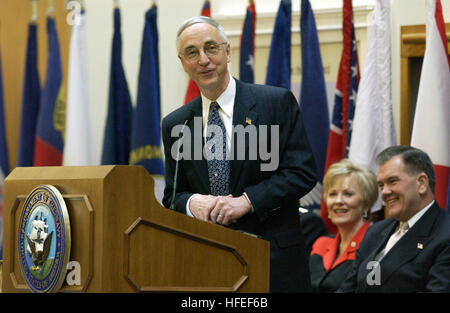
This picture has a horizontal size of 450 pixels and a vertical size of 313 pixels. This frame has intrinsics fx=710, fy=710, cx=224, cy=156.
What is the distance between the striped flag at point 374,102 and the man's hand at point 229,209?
88.5 inches

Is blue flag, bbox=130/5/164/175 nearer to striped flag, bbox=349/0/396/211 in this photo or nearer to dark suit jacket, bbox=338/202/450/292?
striped flag, bbox=349/0/396/211

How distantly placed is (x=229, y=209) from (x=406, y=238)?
1376 mm

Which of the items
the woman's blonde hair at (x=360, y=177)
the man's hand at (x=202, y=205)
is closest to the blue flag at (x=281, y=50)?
the woman's blonde hair at (x=360, y=177)

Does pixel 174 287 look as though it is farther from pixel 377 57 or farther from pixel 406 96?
pixel 406 96

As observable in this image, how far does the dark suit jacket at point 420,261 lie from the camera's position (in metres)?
3.13

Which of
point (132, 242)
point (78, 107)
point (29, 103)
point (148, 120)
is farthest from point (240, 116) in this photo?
point (29, 103)

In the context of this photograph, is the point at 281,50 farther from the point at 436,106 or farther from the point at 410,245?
the point at 410,245

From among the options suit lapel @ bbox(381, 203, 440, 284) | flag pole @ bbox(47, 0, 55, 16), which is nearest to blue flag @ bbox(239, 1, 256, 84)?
flag pole @ bbox(47, 0, 55, 16)

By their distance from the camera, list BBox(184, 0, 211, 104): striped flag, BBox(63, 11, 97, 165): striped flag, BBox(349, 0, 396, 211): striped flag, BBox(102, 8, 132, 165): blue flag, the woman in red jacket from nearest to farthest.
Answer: the woman in red jacket → BBox(349, 0, 396, 211): striped flag → BBox(184, 0, 211, 104): striped flag → BBox(102, 8, 132, 165): blue flag → BBox(63, 11, 97, 165): striped flag

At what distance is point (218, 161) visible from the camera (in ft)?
8.15

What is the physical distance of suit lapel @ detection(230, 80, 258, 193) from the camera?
245 centimetres

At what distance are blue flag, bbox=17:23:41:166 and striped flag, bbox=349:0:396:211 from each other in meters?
2.73

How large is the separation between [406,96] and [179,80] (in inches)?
73.0
